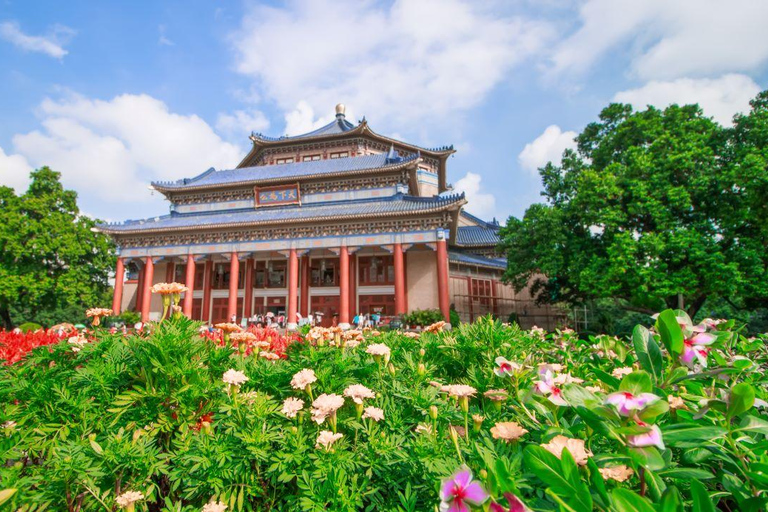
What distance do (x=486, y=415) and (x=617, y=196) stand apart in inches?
600

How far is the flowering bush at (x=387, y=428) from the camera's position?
90cm

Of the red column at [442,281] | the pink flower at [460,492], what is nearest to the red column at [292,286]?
the red column at [442,281]

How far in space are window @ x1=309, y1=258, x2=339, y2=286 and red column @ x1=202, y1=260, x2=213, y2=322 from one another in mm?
5788

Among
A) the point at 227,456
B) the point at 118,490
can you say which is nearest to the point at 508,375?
the point at 227,456

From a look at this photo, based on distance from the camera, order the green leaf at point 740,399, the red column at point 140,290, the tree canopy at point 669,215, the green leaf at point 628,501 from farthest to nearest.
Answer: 1. the red column at point 140,290
2. the tree canopy at point 669,215
3. the green leaf at point 740,399
4. the green leaf at point 628,501

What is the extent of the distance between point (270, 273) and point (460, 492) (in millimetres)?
22472

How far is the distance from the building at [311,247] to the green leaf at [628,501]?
55.1 ft

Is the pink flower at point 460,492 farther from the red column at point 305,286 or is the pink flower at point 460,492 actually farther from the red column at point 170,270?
the red column at point 170,270

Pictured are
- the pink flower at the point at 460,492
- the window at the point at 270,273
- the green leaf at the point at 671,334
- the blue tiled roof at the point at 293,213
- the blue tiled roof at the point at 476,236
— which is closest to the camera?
the pink flower at the point at 460,492

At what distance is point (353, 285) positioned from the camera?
66.9 feet

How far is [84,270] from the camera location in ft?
74.6

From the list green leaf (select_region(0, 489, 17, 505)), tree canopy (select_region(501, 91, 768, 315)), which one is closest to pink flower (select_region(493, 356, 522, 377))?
green leaf (select_region(0, 489, 17, 505))

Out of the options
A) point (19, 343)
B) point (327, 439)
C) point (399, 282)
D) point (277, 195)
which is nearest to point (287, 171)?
point (277, 195)

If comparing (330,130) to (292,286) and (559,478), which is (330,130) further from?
(559,478)
